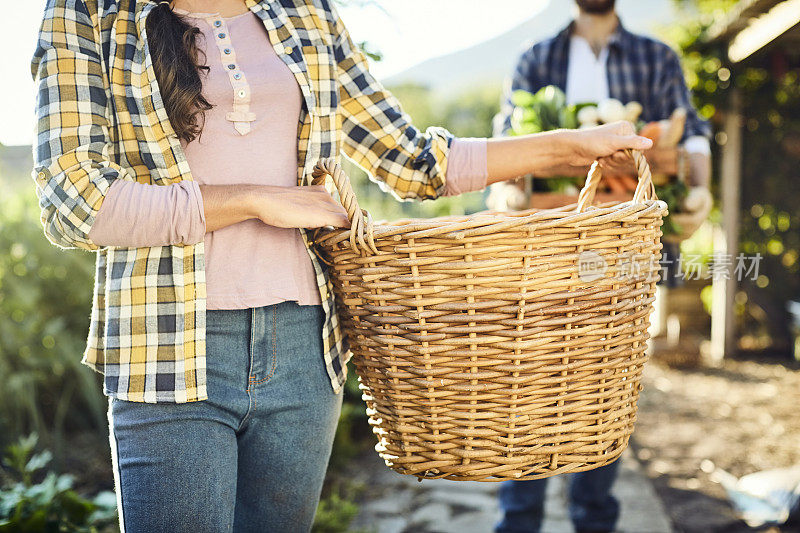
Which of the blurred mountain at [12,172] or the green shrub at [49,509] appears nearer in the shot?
the green shrub at [49,509]

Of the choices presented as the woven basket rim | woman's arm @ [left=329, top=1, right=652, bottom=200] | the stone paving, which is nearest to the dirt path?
the stone paving

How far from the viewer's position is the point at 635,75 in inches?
102

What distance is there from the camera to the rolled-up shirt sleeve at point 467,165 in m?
1.48

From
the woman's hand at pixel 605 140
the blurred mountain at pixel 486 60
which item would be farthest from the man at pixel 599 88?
the blurred mountain at pixel 486 60

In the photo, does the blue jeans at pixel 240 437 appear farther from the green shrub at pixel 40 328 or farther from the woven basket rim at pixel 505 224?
the green shrub at pixel 40 328

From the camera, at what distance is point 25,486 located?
232 centimetres

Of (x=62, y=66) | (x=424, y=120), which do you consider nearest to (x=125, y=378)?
(x=62, y=66)

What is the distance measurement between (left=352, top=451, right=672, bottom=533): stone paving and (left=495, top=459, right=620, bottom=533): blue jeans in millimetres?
451

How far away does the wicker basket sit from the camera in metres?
1.10

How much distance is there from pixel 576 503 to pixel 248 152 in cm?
184

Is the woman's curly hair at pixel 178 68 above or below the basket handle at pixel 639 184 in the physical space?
above

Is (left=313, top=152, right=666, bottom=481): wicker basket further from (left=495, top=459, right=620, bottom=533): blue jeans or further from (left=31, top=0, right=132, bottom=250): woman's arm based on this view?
(left=495, top=459, right=620, bottom=533): blue jeans

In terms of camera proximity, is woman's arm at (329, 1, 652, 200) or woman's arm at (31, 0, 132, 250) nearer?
woman's arm at (31, 0, 132, 250)

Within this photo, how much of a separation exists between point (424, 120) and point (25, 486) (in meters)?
24.0
